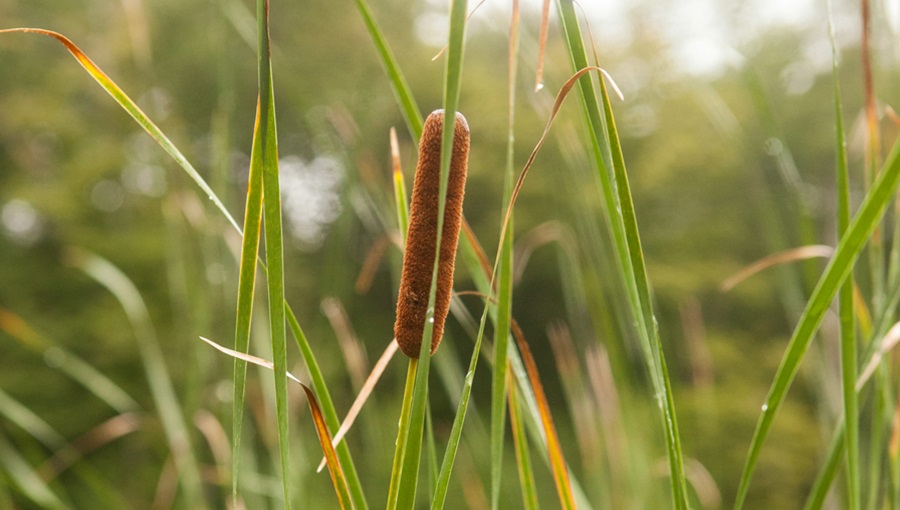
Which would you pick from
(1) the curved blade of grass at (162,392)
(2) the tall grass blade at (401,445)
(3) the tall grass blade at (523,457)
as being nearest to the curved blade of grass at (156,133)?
(2) the tall grass blade at (401,445)

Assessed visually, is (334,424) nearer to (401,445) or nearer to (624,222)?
(401,445)

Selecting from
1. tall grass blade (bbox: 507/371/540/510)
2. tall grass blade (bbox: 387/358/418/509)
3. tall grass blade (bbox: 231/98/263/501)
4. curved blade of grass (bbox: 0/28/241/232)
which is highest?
curved blade of grass (bbox: 0/28/241/232)

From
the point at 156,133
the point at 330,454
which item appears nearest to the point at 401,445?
the point at 330,454

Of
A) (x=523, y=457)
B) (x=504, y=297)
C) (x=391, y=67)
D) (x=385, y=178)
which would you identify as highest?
(x=385, y=178)

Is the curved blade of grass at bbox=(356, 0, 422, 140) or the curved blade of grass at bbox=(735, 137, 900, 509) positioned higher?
the curved blade of grass at bbox=(356, 0, 422, 140)

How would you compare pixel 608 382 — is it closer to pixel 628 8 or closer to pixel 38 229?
pixel 38 229

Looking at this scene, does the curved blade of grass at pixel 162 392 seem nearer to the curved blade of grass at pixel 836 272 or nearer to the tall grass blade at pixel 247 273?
the tall grass blade at pixel 247 273

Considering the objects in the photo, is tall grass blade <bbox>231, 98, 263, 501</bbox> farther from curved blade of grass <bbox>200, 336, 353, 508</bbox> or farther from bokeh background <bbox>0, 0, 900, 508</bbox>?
bokeh background <bbox>0, 0, 900, 508</bbox>

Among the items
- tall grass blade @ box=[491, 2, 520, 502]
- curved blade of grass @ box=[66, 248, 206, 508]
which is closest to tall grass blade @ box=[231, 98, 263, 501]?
tall grass blade @ box=[491, 2, 520, 502]
